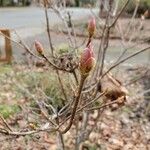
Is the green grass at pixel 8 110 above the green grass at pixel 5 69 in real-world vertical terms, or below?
above

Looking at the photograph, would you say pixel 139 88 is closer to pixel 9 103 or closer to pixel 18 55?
pixel 9 103

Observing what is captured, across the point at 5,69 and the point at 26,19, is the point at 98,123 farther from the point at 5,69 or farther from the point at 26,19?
the point at 26,19

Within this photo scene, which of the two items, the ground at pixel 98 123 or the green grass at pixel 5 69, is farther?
the green grass at pixel 5 69

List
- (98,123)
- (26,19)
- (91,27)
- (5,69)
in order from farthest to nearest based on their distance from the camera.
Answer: (26,19), (5,69), (98,123), (91,27)

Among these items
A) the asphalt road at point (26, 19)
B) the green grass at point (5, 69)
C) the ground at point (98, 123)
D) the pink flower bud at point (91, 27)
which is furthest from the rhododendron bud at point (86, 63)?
the asphalt road at point (26, 19)

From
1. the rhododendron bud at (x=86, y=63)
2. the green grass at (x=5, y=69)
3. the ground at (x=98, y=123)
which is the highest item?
the rhododendron bud at (x=86, y=63)

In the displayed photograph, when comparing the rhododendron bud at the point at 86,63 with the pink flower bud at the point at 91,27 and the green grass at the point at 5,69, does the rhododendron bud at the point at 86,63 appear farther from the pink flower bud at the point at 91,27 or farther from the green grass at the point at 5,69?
the green grass at the point at 5,69

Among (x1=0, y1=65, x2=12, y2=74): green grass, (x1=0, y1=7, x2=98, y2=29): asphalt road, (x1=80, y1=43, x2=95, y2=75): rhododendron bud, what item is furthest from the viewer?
(x1=0, y1=7, x2=98, y2=29): asphalt road

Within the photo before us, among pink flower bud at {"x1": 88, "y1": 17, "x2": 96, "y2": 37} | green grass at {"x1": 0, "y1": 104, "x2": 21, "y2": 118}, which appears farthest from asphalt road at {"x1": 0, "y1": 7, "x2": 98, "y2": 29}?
pink flower bud at {"x1": 88, "y1": 17, "x2": 96, "y2": 37}

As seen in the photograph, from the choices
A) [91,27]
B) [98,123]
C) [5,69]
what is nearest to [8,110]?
[98,123]

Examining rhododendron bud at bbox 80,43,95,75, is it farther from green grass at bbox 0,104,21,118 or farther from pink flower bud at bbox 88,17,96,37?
green grass at bbox 0,104,21,118

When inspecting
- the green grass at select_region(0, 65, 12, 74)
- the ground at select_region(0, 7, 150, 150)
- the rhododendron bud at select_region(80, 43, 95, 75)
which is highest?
the rhododendron bud at select_region(80, 43, 95, 75)

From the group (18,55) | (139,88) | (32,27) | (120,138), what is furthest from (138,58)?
(32,27)
